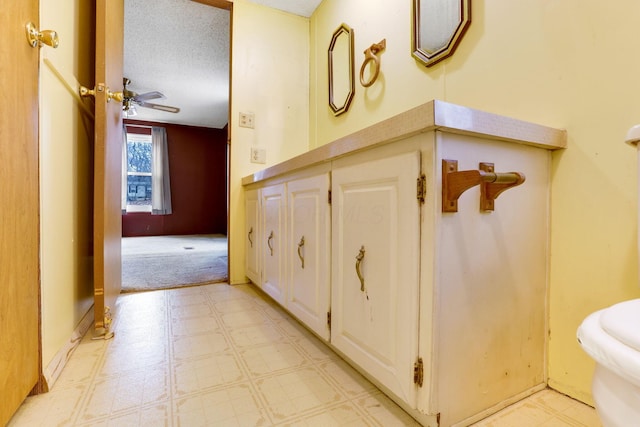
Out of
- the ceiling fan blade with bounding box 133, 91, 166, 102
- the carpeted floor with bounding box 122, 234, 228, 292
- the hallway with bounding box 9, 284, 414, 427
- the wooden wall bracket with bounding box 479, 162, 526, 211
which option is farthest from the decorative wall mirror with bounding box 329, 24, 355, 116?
the ceiling fan blade with bounding box 133, 91, 166, 102

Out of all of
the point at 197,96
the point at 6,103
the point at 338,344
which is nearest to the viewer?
the point at 6,103

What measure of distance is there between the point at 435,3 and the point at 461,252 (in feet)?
3.51

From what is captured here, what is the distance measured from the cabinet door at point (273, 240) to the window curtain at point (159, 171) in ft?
14.5

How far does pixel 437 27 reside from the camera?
3.89ft

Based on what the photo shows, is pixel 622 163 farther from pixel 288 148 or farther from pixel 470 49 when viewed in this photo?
pixel 288 148

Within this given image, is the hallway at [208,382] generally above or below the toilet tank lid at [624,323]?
below

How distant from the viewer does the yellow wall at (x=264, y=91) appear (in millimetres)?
2043

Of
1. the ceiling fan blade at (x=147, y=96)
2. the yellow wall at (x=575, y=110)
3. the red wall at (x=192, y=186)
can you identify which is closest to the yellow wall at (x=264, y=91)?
the yellow wall at (x=575, y=110)

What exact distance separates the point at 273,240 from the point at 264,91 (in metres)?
1.20

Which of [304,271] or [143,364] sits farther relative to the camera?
[304,271]

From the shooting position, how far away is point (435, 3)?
1.19 meters

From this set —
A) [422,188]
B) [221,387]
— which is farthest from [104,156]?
[422,188]

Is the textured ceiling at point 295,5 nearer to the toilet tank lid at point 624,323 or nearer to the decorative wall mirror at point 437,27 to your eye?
the decorative wall mirror at point 437,27

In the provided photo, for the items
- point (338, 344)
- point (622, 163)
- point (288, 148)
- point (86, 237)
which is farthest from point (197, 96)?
point (622, 163)
